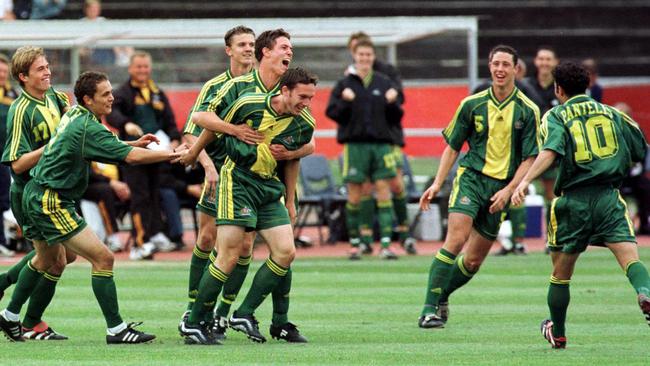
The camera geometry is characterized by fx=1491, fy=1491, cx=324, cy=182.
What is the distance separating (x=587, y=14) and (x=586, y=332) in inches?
785

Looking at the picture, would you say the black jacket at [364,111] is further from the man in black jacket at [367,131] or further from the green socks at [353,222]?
the green socks at [353,222]

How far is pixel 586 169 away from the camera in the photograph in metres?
9.86

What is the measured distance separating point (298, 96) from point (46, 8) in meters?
16.5

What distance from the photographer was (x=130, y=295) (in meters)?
14.2

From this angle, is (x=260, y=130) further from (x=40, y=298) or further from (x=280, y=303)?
(x=40, y=298)

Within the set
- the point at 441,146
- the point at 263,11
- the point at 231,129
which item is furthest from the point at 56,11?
the point at 231,129

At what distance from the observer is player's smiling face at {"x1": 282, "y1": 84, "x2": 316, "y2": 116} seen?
10156mm

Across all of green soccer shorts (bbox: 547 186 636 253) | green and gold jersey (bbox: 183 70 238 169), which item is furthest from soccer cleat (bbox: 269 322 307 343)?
green soccer shorts (bbox: 547 186 636 253)

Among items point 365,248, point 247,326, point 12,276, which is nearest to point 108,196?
point 365,248

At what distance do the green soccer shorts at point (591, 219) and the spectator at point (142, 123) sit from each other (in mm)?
8686

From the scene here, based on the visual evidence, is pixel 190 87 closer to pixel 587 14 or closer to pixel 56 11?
pixel 56 11

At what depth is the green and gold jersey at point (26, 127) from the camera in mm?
11047

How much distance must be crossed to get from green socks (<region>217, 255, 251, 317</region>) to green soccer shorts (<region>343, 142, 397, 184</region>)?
7.07m

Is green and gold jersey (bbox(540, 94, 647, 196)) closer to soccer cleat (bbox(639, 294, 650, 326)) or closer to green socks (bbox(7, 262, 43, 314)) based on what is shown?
soccer cleat (bbox(639, 294, 650, 326))
